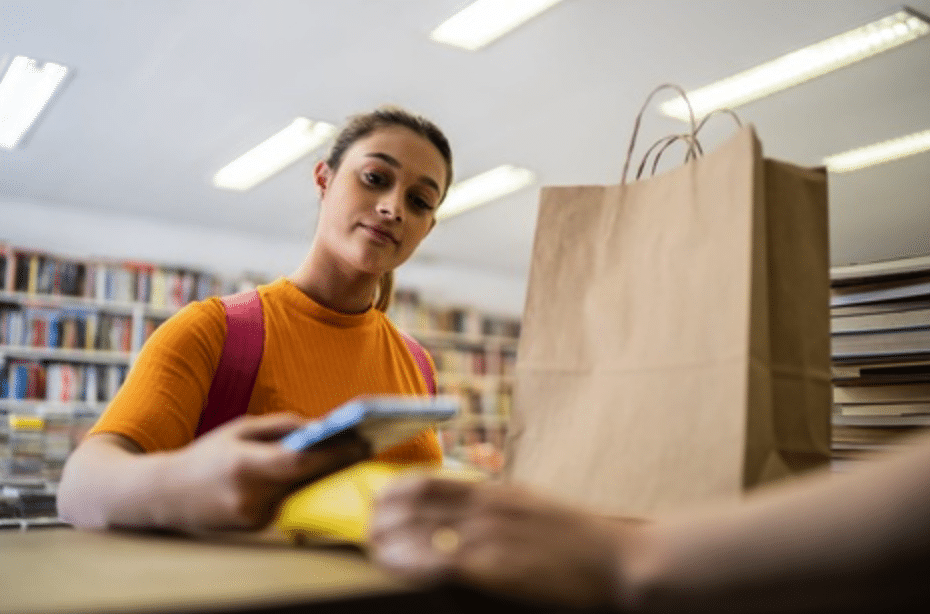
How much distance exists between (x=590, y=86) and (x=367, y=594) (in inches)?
161

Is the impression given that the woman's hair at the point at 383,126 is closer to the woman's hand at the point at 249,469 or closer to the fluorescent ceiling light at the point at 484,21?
the woman's hand at the point at 249,469

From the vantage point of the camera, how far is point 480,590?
404 millimetres

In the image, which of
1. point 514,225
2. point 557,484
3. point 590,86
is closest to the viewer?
point 557,484

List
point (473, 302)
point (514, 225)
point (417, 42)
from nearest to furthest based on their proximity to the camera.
Answer: point (417, 42) → point (514, 225) → point (473, 302)

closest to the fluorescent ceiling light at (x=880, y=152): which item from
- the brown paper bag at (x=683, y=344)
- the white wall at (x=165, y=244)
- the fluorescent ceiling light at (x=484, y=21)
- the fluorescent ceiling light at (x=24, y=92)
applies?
the fluorescent ceiling light at (x=484, y=21)

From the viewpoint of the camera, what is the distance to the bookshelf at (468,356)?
730cm

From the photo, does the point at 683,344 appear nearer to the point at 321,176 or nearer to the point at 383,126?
the point at 383,126

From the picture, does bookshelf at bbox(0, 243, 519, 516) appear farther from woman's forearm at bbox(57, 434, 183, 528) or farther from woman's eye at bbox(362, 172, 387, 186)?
woman's forearm at bbox(57, 434, 183, 528)

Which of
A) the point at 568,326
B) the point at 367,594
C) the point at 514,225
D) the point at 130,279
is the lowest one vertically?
the point at 367,594

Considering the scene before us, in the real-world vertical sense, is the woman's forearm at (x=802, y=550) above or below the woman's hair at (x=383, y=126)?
below

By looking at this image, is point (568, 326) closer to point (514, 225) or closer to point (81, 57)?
point (81, 57)

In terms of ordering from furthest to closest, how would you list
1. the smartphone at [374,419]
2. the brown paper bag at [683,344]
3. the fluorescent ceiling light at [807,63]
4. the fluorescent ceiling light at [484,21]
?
the fluorescent ceiling light at [807,63] < the fluorescent ceiling light at [484,21] < the brown paper bag at [683,344] < the smartphone at [374,419]

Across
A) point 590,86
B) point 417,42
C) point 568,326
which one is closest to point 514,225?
point 590,86

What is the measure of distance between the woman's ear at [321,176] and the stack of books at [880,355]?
0.68 m
